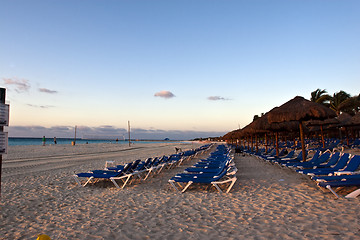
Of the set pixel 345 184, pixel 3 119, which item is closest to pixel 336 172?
pixel 345 184

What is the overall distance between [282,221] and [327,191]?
2.25m

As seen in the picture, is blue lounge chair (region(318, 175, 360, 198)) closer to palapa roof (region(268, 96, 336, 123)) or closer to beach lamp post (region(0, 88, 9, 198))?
palapa roof (region(268, 96, 336, 123))

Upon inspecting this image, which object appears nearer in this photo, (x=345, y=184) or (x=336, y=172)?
(x=345, y=184)

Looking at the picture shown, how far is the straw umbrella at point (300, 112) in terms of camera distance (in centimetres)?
718

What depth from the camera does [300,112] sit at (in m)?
7.44

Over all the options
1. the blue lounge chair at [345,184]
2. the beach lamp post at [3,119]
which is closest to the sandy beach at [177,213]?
the blue lounge chair at [345,184]

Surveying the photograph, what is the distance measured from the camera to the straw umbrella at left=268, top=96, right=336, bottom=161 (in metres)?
7.18

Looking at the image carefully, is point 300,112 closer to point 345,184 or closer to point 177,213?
point 345,184

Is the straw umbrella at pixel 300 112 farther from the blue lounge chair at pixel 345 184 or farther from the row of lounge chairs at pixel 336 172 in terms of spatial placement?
the blue lounge chair at pixel 345 184

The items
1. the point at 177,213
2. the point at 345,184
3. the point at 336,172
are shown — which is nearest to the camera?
the point at 177,213

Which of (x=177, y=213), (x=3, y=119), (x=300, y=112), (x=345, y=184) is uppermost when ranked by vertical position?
(x=300, y=112)

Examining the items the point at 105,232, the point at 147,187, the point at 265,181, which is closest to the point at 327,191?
the point at 265,181

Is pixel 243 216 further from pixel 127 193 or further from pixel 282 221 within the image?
pixel 127 193

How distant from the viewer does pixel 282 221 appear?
3.34 meters
